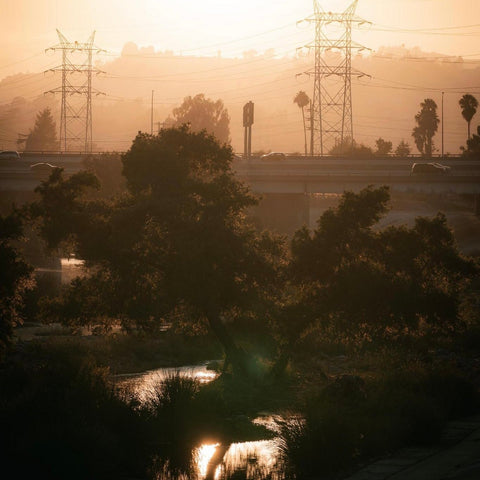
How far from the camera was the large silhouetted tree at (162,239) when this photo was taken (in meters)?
33.6

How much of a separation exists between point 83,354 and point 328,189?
58.6 m

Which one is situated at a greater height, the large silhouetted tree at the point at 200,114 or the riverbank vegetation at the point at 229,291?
the large silhouetted tree at the point at 200,114

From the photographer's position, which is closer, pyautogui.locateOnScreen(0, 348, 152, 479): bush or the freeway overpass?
pyautogui.locateOnScreen(0, 348, 152, 479): bush

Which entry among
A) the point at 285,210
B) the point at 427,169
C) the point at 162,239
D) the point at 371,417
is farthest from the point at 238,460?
the point at 427,169

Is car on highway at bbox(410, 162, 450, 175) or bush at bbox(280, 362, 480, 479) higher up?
car on highway at bbox(410, 162, 450, 175)

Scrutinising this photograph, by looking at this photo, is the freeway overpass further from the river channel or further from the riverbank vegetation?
the river channel

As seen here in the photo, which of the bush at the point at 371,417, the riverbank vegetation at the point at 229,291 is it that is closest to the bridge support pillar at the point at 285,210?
the riverbank vegetation at the point at 229,291

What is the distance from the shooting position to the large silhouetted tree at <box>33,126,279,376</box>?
110 feet

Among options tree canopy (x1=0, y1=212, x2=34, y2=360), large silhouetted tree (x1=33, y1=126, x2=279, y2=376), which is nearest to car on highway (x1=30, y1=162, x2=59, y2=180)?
large silhouetted tree (x1=33, y1=126, x2=279, y2=376)

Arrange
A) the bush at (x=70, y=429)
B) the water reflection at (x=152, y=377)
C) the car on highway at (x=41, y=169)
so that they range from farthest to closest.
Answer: the car on highway at (x=41, y=169) → the water reflection at (x=152, y=377) → the bush at (x=70, y=429)

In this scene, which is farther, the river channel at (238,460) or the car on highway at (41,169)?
the car on highway at (41,169)

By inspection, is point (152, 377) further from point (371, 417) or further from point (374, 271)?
point (371, 417)

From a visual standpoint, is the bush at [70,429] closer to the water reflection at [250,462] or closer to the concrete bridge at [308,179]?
the water reflection at [250,462]

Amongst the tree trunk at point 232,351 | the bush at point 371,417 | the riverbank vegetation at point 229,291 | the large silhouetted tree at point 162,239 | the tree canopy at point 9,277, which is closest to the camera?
the bush at point 371,417
